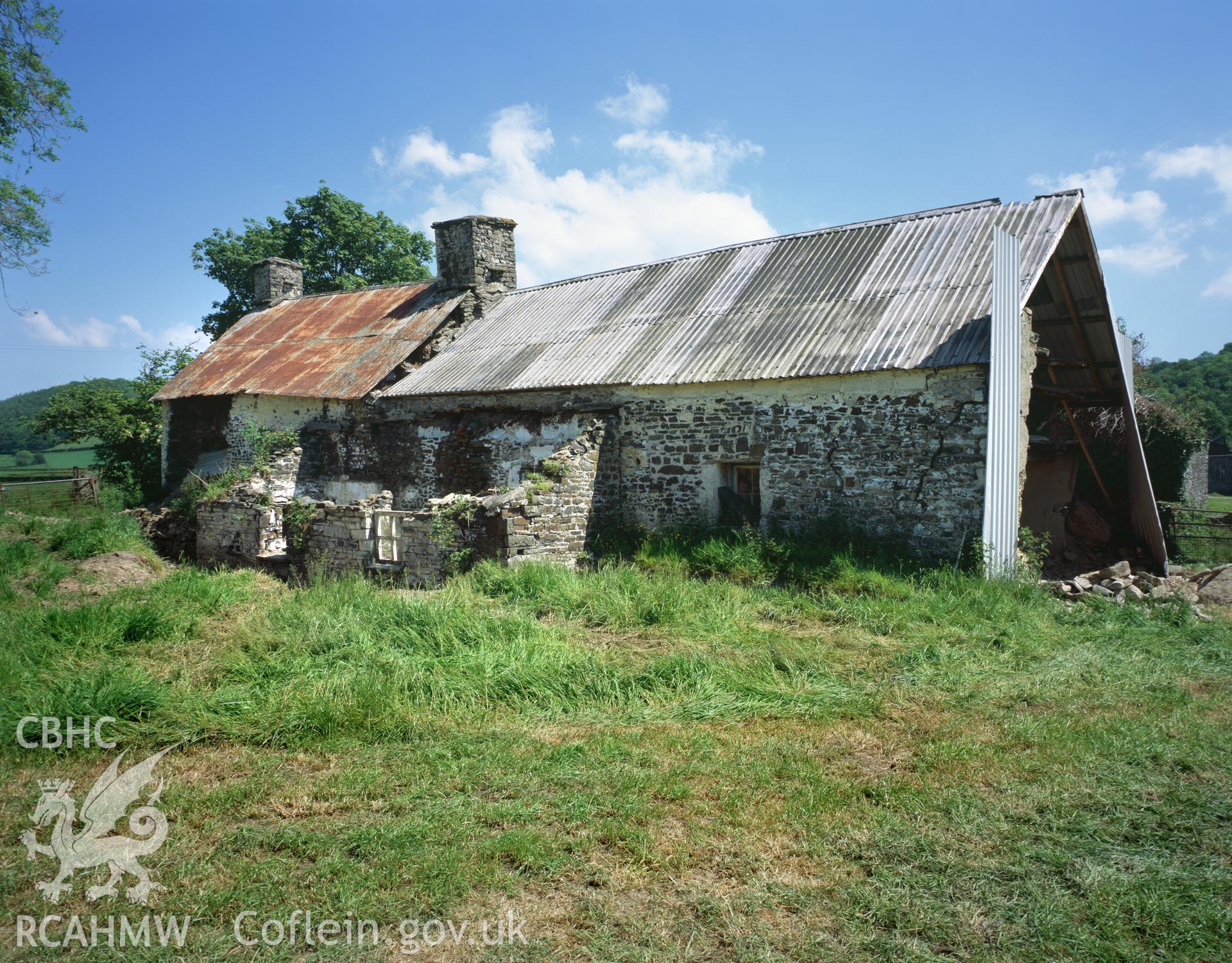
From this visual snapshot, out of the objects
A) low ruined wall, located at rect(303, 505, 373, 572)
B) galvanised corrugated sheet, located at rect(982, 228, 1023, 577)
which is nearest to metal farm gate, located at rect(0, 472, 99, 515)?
low ruined wall, located at rect(303, 505, 373, 572)

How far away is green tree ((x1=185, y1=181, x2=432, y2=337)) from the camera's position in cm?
2948

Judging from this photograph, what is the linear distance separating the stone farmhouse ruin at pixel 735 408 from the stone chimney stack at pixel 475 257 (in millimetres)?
868

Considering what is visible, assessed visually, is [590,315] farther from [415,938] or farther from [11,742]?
[415,938]

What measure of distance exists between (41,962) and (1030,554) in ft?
35.4

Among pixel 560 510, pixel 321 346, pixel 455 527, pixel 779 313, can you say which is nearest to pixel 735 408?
pixel 779 313

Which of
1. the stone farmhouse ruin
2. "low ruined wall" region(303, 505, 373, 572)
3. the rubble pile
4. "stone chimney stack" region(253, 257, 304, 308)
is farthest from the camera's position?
"stone chimney stack" region(253, 257, 304, 308)

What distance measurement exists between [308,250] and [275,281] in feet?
24.1

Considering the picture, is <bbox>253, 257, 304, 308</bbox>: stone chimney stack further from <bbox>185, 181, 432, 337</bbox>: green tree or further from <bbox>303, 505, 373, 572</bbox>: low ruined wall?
<bbox>303, 505, 373, 572</bbox>: low ruined wall

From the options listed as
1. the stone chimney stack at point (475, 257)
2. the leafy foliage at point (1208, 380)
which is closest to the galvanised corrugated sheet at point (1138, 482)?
the stone chimney stack at point (475, 257)

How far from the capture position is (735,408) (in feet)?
38.9

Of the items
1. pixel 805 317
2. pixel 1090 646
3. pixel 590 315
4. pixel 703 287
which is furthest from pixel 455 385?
pixel 1090 646

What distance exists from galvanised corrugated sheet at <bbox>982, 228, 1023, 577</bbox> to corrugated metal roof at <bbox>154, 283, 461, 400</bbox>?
1161cm

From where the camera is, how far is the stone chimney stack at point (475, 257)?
1844cm

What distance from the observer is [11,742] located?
5.20m
